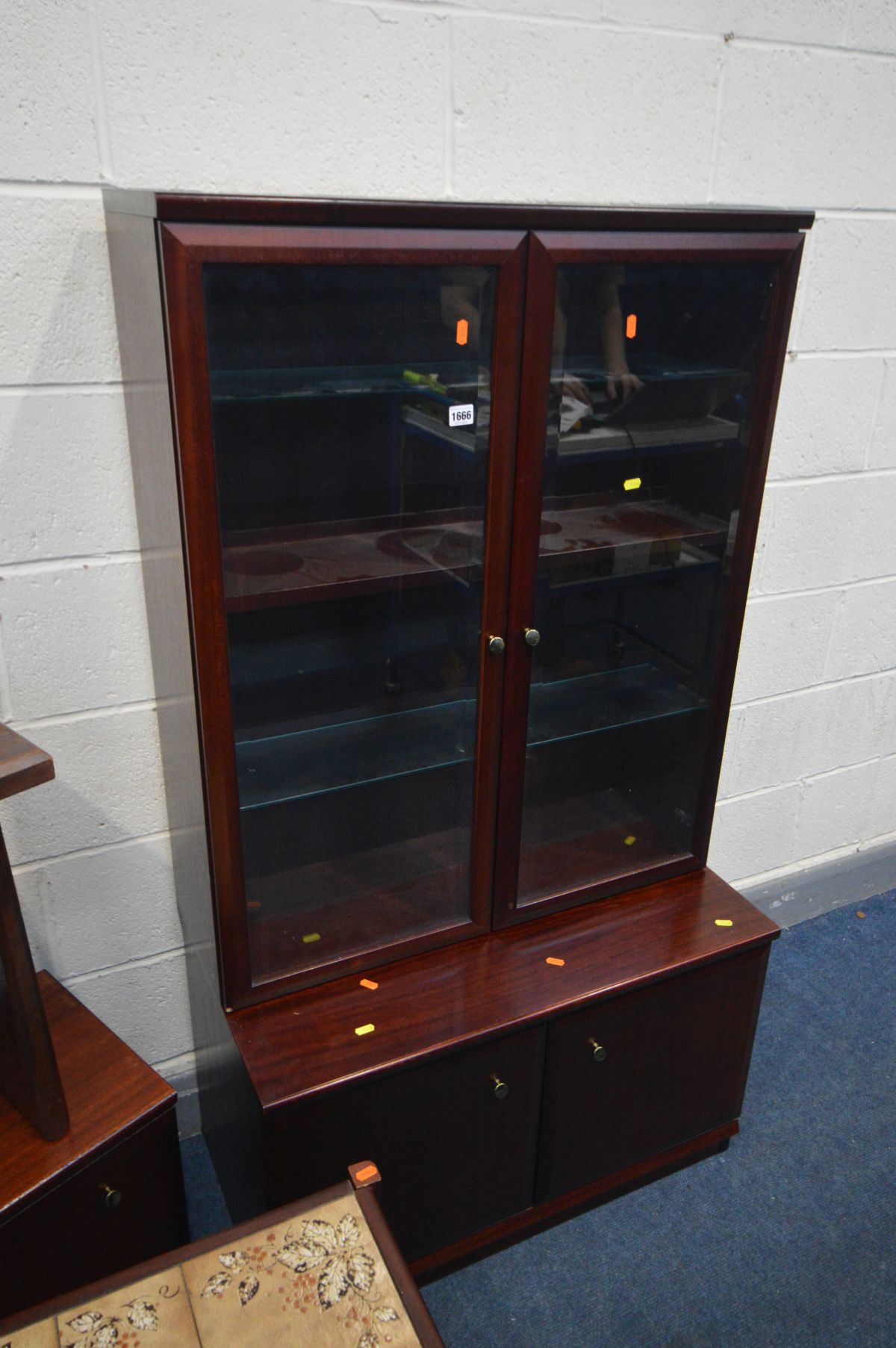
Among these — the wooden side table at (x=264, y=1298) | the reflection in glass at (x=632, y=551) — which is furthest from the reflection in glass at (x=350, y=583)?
the wooden side table at (x=264, y=1298)

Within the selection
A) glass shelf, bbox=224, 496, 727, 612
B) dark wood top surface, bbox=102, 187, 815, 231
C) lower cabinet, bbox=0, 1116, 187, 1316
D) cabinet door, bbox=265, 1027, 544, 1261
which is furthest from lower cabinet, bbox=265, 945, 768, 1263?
dark wood top surface, bbox=102, 187, 815, 231

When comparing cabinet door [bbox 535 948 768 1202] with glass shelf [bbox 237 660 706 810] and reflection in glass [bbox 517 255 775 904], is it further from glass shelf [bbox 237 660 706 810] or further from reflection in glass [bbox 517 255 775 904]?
glass shelf [bbox 237 660 706 810]

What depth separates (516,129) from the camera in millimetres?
1520

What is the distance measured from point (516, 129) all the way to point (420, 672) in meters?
0.79

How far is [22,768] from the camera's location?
1184 millimetres

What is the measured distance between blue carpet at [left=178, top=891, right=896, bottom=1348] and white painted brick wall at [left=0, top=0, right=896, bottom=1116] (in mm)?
703

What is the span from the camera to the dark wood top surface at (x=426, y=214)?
1.09 metres

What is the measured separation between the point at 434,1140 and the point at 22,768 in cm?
86

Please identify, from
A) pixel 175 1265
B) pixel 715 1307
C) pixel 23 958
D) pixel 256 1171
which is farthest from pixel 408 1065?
pixel 715 1307

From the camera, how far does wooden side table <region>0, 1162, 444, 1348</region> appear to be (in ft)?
3.58

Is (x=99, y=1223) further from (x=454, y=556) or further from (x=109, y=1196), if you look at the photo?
(x=454, y=556)

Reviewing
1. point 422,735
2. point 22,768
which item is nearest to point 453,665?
point 422,735

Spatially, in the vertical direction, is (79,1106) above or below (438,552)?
below

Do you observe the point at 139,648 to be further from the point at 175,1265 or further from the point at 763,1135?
the point at 763,1135
